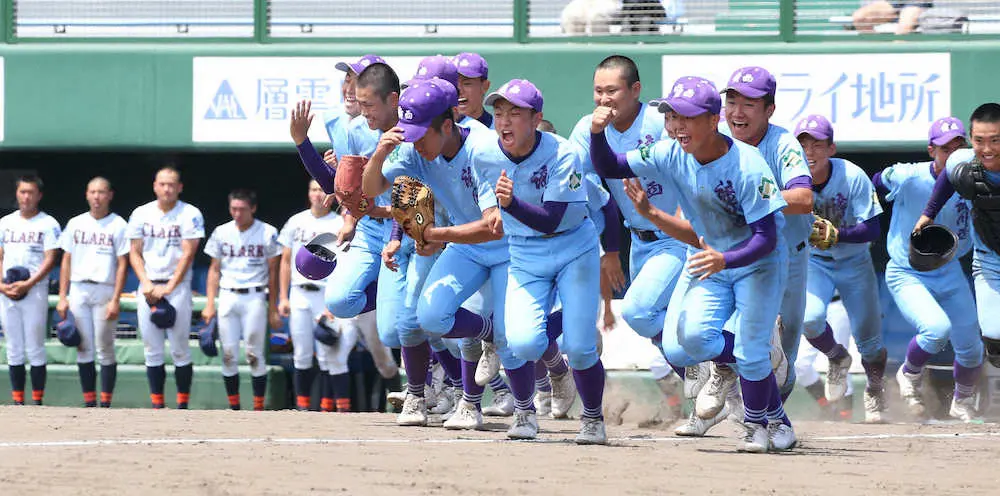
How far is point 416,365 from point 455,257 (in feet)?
2.99

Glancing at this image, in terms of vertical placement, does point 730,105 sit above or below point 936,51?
below

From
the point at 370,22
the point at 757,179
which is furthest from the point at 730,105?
the point at 370,22

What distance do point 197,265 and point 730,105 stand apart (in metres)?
7.25

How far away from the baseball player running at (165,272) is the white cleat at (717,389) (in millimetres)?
5575

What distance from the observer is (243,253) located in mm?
12125

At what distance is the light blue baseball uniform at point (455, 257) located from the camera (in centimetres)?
760

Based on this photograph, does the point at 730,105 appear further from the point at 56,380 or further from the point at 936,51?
the point at 56,380

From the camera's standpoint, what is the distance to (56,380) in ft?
42.3

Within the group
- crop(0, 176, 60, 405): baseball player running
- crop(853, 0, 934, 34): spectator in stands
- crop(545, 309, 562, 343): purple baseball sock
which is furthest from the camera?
crop(0, 176, 60, 405): baseball player running

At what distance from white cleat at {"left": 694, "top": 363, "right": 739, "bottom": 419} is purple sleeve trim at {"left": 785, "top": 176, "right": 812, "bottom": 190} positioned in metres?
0.93

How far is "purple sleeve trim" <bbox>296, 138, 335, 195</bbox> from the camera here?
8.10 metres

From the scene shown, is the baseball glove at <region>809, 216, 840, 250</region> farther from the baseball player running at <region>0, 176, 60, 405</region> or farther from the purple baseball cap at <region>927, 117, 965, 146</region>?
the baseball player running at <region>0, 176, 60, 405</region>

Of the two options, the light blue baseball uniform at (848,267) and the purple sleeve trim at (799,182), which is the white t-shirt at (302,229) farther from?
the purple sleeve trim at (799,182)

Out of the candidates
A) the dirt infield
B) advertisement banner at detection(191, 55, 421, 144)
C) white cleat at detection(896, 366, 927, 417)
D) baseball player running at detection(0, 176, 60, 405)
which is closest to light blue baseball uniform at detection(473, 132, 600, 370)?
the dirt infield
